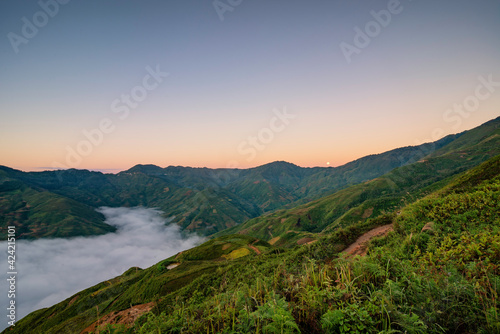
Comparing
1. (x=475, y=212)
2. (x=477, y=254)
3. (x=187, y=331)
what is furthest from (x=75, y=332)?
(x=475, y=212)

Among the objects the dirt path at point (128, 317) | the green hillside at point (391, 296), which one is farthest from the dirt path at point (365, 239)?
the dirt path at point (128, 317)

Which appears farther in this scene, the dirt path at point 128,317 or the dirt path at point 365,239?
the dirt path at point 128,317

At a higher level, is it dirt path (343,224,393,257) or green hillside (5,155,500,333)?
green hillside (5,155,500,333)

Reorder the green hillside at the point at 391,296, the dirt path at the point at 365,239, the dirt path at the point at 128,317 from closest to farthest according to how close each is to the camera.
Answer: the green hillside at the point at 391,296 < the dirt path at the point at 365,239 < the dirt path at the point at 128,317

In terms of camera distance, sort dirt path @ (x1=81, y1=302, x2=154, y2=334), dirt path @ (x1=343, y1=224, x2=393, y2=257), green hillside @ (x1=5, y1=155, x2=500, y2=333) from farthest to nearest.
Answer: dirt path @ (x1=81, y1=302, x2=154, y2=334), dirt path @ (x1=343, y1=224, x2=393, y2=257), green hillside @ (x1=5, y1=155, x2=500, y2=333)

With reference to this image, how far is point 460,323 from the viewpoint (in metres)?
3.75

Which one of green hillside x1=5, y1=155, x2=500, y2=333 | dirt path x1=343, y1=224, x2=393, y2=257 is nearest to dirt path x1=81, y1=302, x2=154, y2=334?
green hillside x1=5, y1=155, x2=500, y2=333

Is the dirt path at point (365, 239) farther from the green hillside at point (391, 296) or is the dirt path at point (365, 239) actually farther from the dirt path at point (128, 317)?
the dirt path at point (128, 317)

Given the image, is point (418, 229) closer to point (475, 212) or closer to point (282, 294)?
point (475, 212)

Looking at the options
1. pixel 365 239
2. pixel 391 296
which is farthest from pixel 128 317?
pixel 391 296

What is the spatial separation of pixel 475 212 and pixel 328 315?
12.6 meters

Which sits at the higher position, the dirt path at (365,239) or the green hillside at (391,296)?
the green hillside at (391,296)

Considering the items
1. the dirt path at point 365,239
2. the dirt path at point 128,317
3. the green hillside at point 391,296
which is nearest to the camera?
the green hillside at point 391,296

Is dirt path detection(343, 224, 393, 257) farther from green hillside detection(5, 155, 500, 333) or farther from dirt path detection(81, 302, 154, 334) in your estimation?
dirt path detection(81, 302, 154, 334)
